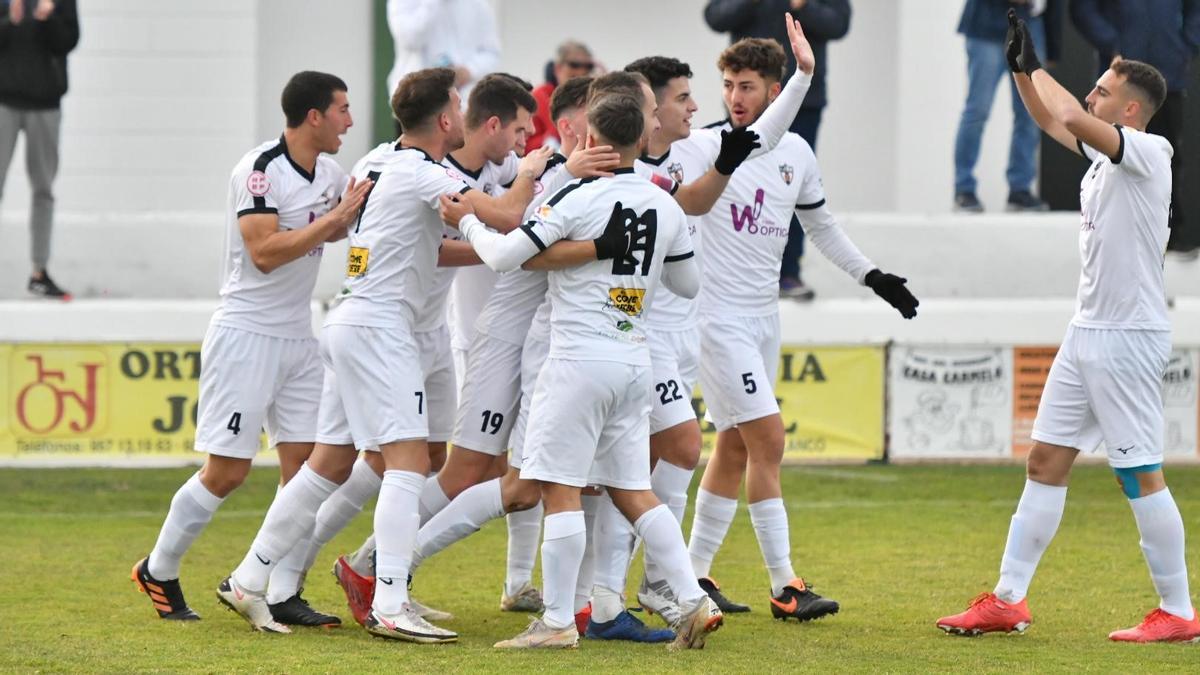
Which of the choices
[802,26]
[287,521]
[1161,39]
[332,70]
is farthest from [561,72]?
[287,521]

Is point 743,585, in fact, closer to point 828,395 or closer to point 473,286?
point 473,286

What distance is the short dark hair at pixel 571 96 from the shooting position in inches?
274

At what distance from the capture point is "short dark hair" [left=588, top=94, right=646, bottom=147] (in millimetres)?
6281

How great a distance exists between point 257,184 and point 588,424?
1.50 metres

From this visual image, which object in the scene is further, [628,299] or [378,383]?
[378,383]

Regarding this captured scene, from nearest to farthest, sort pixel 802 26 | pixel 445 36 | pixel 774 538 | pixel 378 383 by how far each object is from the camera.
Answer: pixel 378 383 < pixel 774 538 < pixel 802 26 < pixel 445 36

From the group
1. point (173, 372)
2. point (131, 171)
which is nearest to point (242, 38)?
point (131, 171)

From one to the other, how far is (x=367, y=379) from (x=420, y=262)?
1.50 ft

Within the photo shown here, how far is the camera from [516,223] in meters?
6.50

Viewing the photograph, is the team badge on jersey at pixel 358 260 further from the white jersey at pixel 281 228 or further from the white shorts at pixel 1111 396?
the white shorts at pixel 1111 396

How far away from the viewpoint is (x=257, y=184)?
6.76 metres

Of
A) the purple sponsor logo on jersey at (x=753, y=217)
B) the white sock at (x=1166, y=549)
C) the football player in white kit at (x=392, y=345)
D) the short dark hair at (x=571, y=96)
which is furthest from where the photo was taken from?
the purple sponsor logo on jersey at (x=753, y=217)

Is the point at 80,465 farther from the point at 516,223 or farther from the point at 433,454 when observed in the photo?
the point at 516,223

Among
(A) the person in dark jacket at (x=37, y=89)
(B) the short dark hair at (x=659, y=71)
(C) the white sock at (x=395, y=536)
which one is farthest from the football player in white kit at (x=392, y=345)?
(A) the person in dark jacket at (x=37, y=89)
